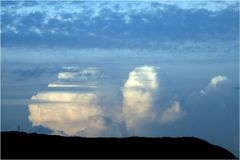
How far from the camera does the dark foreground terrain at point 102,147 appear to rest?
56.6 meters

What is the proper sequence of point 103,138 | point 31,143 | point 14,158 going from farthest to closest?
point 103,138 → point 31,143 → point 14,158

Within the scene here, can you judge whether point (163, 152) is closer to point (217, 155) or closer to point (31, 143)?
point (217, 155)

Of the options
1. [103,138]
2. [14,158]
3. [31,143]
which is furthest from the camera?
[103,138]

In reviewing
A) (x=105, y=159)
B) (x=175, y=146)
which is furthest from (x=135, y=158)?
(x=175, y=146)

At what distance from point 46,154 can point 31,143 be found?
2.56 metres

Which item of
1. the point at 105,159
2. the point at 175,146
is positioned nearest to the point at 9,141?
the point at 105,159

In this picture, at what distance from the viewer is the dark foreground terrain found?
186 feet

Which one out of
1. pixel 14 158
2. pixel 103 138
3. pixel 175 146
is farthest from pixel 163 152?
pixel 14 158

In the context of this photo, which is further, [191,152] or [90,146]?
[191,152]

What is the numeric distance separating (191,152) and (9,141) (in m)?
22.2

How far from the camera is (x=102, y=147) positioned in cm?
6028

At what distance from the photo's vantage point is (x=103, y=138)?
204 ft

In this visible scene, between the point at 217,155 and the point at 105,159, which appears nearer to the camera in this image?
the point at 105,159

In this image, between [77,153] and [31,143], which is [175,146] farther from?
[31,143]
